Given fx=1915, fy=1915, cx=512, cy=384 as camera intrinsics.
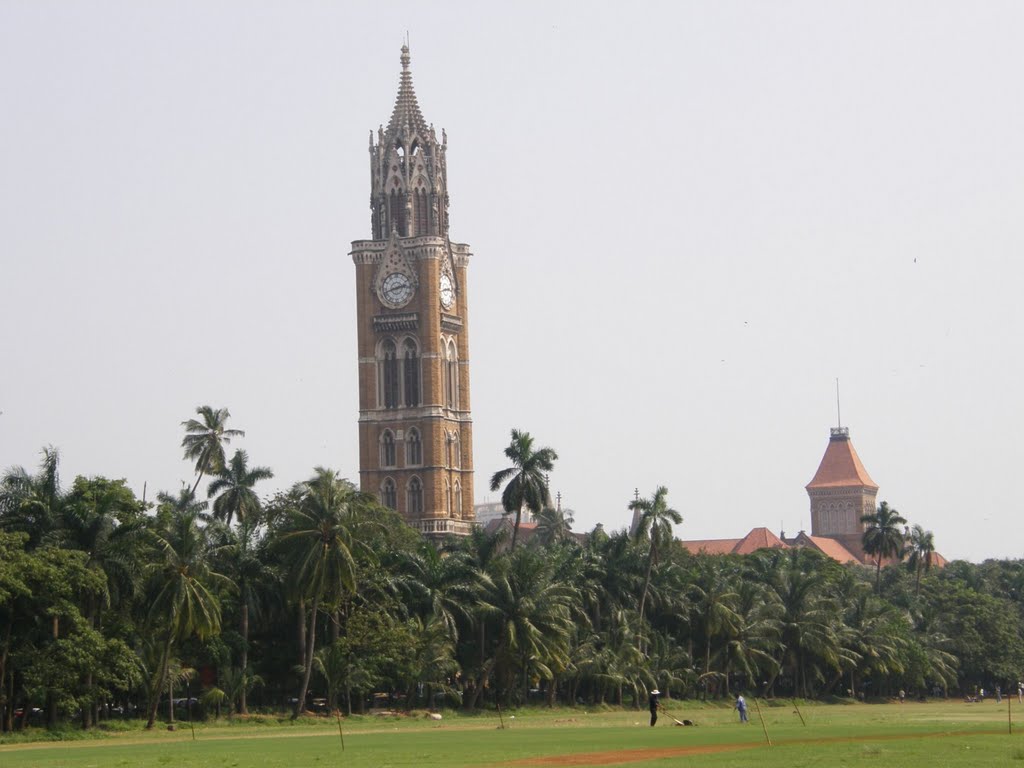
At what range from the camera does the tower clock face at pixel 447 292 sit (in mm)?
157750

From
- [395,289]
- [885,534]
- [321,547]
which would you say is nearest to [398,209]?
[395,289]

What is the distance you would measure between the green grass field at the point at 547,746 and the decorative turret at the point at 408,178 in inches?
3436

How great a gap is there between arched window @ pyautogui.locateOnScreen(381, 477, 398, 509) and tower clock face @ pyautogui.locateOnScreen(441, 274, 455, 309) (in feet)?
50.5

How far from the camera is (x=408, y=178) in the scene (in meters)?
159

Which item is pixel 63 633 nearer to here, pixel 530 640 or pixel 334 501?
pixel 334 501

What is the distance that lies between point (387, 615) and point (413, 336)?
72.3m

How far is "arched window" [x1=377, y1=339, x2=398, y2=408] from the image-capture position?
15650 centimetres

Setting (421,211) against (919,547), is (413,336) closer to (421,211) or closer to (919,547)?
(421,211)

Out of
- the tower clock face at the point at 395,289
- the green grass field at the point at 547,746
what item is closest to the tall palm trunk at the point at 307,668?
the green grass field at the point at 547,746

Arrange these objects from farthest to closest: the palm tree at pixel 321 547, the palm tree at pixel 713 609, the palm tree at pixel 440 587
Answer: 1. the palm tree at pixel 713 609
2. the palm tree at pixel 440 587
3. the palm tree at pixel 321 547

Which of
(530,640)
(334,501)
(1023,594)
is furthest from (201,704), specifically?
(1023,594)

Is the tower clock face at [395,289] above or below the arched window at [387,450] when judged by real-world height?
above

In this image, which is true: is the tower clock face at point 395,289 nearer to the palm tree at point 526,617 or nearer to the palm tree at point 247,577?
the palm tree at point 526,617

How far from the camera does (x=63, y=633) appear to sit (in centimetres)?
6906
